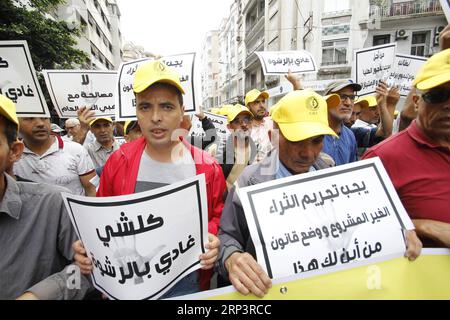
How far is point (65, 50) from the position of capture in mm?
10266

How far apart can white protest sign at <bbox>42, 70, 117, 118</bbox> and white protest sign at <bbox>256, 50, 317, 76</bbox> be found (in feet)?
10.4

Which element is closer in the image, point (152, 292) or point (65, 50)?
point (152, 292)

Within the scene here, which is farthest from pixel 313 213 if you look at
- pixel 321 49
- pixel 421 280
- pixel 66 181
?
pixel 321 49

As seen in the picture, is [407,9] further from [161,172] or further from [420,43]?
[161,172]

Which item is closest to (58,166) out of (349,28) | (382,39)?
(349,28)

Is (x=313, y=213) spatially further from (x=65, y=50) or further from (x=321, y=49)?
(x=321, y=49)

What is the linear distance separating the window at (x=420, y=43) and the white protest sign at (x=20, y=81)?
72.3ft

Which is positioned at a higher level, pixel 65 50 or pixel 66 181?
pixel 65 50

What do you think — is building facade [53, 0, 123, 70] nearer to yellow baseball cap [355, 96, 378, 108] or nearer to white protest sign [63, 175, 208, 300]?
yellow baseball cap [355, 96, 378, 108]

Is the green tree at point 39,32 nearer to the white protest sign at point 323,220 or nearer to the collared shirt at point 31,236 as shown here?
the collared shirt at point 31,236

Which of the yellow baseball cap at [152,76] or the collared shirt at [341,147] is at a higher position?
the yellow baseball cap at [152,76]

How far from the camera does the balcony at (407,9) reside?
17750mm

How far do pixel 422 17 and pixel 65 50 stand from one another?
20283 mm

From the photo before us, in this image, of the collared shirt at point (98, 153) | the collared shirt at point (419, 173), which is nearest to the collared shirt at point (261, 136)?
the collared shirt at point (98, 153)
